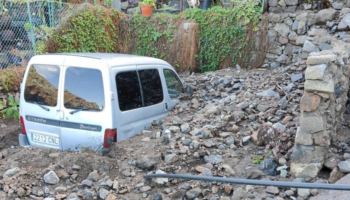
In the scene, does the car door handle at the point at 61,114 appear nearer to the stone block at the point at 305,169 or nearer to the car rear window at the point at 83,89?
the car rear window at the point at 83,89

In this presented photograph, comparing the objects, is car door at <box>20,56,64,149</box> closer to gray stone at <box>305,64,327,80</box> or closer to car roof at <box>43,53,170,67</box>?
car roof at <box>43,53,170,67</box>

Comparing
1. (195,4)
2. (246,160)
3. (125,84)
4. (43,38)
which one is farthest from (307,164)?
(195,4)

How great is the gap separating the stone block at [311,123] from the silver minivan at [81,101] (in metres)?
2.25

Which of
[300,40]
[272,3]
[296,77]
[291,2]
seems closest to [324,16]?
[300,40]

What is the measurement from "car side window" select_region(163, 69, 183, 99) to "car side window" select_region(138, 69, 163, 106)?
302 millimetres

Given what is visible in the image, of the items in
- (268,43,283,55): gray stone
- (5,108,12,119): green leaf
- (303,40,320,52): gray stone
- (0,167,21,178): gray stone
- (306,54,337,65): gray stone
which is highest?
(306,54,337,65): gray stone

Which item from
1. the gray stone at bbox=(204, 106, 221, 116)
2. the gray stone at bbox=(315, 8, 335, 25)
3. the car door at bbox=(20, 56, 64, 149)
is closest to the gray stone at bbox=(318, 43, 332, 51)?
the gray stone at bbox=(315, 8, 335, 25)

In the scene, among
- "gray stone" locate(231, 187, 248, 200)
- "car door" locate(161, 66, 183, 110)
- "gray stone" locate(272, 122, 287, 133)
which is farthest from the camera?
"car door" locate(161, 66, 183, 110)

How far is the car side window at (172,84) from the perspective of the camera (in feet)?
18.7

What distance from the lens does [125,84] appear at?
4.59m

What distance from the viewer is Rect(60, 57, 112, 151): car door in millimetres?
4316

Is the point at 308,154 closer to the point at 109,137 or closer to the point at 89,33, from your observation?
the point at 109,137

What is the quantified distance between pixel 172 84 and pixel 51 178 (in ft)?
8.53

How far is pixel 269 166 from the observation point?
13.7 ft
